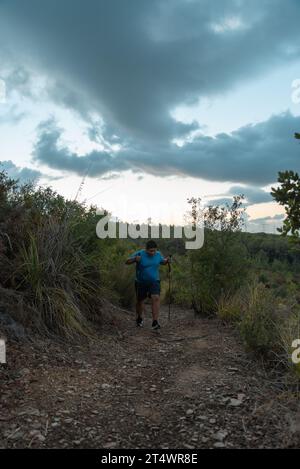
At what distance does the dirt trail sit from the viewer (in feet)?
11.0

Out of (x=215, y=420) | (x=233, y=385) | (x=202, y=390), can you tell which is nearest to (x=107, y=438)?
(x=215, y=420)

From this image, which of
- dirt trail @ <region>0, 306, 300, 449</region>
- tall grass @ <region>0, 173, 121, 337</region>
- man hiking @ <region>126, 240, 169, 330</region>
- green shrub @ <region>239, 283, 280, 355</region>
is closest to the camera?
dirt trail @ <region>0, 306, 300, 449</region>

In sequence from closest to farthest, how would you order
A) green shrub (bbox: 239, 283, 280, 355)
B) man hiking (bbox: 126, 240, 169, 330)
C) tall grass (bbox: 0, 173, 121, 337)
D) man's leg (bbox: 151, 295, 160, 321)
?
green shrub (bbox: 239, 283, 280, 355), tall grass (bbox: 0, 173, 121, 337), man's leg (bbox: 151, 295, 160, 321), man hiking (bbox: 126, 240, 169, 330)

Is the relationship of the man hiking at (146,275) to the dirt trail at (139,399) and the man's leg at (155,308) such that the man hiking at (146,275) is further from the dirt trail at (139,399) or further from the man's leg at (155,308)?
the dirt trail at (139,399)

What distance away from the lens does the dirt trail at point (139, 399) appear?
3.35 meters

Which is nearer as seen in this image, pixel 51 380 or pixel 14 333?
pixel 51 380

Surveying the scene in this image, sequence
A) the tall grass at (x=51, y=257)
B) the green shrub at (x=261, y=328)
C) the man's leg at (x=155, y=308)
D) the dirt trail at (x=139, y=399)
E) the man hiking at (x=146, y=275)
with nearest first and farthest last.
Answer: the dirt trail at (x=139, y=399)
the green shrub at (x=261, y=328)
the tall grass at (x=51, y=257)
the man's leg at (x=155, y=308)
the man hiking at (x=146, y=275)

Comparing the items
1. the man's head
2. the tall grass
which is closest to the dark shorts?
the man's head

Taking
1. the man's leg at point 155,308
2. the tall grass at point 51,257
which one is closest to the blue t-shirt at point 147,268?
the man's leg at point 155,308

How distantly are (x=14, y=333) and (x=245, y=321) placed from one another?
9.48ft

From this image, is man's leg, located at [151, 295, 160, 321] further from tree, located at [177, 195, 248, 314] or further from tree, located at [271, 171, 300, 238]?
tree, located at [271, 171, 300, 238]

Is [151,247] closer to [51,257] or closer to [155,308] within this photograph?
[155,308]
